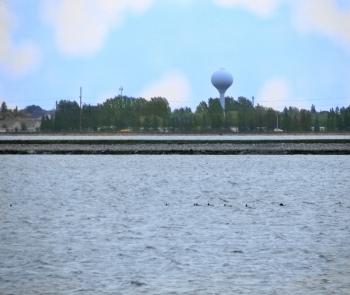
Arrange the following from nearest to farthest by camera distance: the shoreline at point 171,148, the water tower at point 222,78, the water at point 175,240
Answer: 1. the water at point 175,240
2. the shoreline at point 171,148
3. the water tower at point 222,78

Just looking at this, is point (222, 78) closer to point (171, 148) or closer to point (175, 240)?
point (171, 148)

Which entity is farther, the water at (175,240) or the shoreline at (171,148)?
the shoreline at (171,148)

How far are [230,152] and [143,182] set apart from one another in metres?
41.5

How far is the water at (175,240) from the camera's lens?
1449cm

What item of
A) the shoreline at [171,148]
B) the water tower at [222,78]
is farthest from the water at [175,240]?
the water tower at [222,78]

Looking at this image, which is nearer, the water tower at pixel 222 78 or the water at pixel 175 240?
the water at pixel 175 240

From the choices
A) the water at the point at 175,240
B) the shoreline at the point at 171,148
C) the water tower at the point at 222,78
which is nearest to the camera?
the water at the point at 175,240

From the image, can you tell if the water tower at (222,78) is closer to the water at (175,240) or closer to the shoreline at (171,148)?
the shoreline at (171,148)

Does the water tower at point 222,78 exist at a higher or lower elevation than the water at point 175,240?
higher

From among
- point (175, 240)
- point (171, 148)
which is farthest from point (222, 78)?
point (175, 240)

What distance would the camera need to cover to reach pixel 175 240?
19.5 meters

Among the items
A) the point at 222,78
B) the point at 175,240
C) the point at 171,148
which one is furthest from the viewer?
the point at 222,78

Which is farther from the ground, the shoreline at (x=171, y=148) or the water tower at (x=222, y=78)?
the water tower at (x=222, y=78)

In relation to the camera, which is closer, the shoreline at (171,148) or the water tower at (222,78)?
the shoreline at (171,148)
